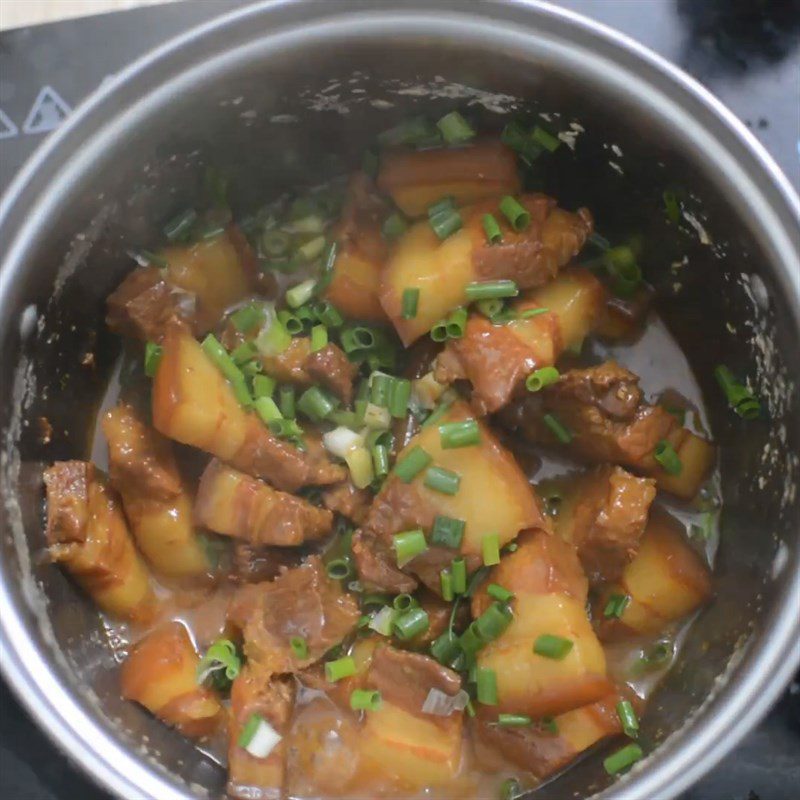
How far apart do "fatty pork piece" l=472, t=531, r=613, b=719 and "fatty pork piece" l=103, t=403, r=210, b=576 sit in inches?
28.2

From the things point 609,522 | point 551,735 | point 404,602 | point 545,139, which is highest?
point 545,139

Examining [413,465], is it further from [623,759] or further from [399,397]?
[623,759]

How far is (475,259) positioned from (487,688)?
3.07 ft

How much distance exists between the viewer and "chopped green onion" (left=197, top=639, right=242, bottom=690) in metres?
2.12

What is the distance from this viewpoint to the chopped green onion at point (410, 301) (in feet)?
6.81

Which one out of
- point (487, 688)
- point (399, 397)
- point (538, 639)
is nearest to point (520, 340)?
point (399, 397)

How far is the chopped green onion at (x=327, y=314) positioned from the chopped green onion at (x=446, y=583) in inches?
25.5

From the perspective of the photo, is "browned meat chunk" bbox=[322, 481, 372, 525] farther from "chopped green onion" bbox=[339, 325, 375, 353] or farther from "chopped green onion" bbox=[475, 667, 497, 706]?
"chopped green onion" bbox=[475, 667, 497, 706]

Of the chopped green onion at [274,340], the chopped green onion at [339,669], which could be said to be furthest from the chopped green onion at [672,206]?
the chopped green onion at [339,669]

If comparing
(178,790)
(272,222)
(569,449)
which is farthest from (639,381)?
(178,790)

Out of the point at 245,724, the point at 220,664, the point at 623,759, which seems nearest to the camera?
the point at 623,759

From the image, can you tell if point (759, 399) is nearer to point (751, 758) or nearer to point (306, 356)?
point (751, 758)

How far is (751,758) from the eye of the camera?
209 centimetres

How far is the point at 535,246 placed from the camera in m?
2.04
